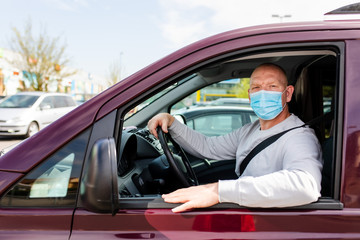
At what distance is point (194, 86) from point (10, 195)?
2.03 meters

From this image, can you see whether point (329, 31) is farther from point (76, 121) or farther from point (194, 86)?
point (194, 86)

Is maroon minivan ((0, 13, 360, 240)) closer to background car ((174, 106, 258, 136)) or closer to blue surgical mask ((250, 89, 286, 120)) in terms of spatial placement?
blue surgical mask ((250, 89, 286, 120))

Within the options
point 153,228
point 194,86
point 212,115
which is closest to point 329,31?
point 153,228

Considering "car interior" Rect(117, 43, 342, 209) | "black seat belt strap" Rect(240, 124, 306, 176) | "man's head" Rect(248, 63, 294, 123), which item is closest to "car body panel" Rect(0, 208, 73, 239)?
"car interior" Rect(117, 43, 342, 209)

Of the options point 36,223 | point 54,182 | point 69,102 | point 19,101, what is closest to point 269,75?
point 54,182

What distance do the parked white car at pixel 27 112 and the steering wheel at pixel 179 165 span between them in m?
8.14

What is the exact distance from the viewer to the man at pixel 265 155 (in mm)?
1158

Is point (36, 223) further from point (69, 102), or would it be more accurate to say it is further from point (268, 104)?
point (69, 102)

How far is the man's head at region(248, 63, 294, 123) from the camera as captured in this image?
1.63m

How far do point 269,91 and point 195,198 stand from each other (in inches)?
30.9

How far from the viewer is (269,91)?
5.42 feet

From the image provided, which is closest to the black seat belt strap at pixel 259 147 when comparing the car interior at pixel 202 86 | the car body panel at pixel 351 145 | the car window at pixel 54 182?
the car interior at pixel 202 86

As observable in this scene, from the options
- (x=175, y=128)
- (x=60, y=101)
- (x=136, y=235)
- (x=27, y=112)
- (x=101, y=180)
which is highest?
(x=60, y=101)

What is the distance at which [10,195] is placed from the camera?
1.19m
